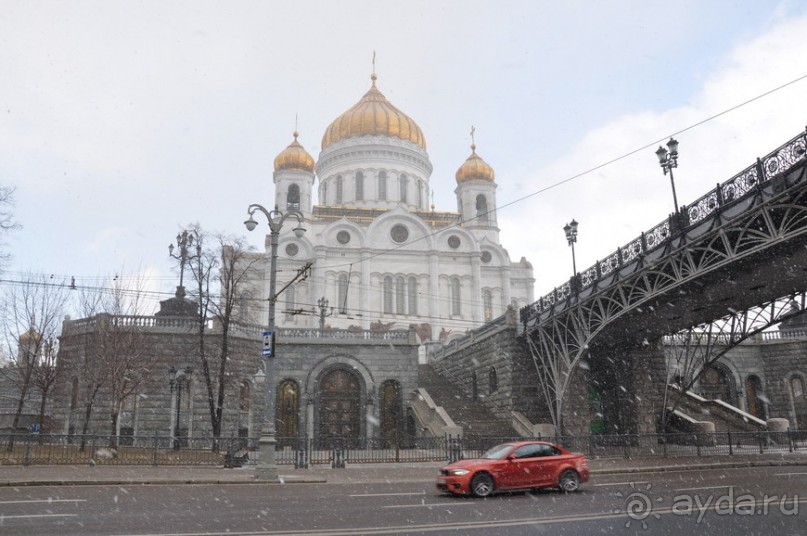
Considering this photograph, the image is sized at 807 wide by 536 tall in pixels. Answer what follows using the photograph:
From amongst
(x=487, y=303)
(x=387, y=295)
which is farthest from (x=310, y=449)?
(x=487, y=303)

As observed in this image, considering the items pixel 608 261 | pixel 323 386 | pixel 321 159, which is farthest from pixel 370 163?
pixel 608 261

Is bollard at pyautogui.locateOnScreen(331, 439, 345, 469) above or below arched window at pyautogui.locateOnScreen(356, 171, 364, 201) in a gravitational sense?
below

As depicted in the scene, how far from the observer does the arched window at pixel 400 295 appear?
5734 centimetres

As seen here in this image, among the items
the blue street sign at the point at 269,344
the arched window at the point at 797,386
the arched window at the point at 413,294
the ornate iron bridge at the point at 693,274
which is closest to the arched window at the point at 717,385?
the arched window at the point at 797,386

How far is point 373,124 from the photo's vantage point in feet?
224

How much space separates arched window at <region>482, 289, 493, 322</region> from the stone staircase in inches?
875

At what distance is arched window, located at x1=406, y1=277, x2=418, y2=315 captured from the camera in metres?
57.4

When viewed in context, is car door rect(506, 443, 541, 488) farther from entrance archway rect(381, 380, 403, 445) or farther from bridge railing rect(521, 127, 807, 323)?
entrance archway rect(381, 380, 403, 445)

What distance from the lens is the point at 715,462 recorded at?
20.0m

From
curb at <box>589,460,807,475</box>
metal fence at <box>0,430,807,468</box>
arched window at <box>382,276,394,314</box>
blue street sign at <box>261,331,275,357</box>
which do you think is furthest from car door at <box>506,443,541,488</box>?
arched window at <box>382,276,394,314</box>

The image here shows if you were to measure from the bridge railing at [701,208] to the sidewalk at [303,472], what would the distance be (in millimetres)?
6475

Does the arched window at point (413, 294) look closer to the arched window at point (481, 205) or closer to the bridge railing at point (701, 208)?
Answer: the arched window at point (481, 205)

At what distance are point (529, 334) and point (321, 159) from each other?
4691cm

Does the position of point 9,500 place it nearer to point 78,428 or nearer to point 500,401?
point 78,428
